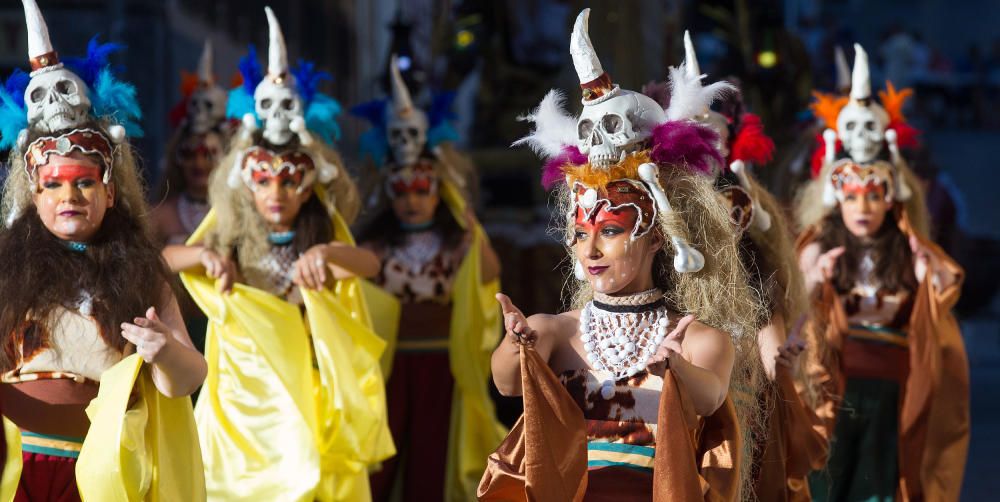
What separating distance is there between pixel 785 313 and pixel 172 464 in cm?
214

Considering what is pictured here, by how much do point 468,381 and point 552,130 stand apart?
10.1ft

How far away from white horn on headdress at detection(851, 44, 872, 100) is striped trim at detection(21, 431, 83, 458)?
3.50 metres

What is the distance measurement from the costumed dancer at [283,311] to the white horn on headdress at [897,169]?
88.4 inches

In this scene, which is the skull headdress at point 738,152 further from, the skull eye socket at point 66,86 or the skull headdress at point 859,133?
the skull eye socket at point 66,86

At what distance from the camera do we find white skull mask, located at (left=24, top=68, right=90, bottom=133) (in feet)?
14.8

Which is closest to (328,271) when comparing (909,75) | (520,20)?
(520,20)

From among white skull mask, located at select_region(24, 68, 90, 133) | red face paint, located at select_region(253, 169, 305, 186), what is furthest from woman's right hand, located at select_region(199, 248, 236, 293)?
white skull mask, located at select_region(24, 68, 90, 133)

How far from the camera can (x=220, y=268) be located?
5844 millimetres

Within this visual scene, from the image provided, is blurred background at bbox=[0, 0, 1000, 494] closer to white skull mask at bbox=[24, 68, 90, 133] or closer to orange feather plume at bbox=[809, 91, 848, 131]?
orange feather plume at bbox=[809, 91, 848, 131]

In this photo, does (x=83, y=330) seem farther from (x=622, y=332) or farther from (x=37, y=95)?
(x=622, y=332)

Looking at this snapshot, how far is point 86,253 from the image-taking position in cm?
441

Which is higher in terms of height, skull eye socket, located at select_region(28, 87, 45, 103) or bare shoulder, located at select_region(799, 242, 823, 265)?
skull eye socket, located at select_region(28, 87, 45, 103)

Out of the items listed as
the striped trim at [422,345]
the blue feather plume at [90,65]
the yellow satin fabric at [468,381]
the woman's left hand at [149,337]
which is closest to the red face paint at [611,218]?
the woman's left hand at [149,337]

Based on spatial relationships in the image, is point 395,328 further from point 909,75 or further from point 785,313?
point 909,75
